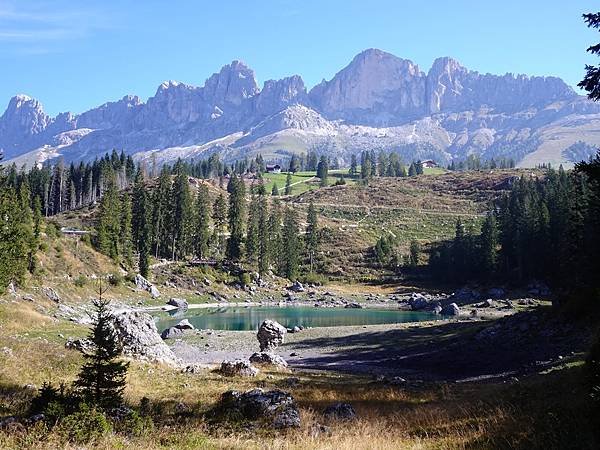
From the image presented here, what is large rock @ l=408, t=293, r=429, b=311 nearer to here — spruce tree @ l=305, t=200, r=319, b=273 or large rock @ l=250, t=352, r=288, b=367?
spruce tree @ l=305, t=200, r=319, b=273

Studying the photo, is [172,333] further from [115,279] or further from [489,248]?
[489,248]

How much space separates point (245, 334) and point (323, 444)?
183 feet

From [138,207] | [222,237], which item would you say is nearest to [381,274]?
[222,237]

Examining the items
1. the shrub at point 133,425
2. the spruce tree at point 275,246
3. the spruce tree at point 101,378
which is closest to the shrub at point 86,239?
the spruce tree at point 275,246

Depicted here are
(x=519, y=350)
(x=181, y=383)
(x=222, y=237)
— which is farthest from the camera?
(x=222, y=237)

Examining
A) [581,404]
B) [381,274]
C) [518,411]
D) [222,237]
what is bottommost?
[381,274]

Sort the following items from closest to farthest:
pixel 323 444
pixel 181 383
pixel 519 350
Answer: pixel 323 444, pixel 181 383, pixel 519 350

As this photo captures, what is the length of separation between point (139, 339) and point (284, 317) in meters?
53.7

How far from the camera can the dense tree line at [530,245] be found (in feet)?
228

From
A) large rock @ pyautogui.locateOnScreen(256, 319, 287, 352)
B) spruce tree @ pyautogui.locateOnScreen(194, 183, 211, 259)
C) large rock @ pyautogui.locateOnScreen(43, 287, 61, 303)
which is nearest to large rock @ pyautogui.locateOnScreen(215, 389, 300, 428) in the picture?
large rock @ pyautogui.locateOnScreen(256, 319, 287, 352)

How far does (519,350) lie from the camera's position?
39531 millimetres

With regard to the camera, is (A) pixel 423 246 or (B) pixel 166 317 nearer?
(B) pixel 166 317

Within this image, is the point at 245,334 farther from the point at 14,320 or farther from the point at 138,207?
the point at 138,207

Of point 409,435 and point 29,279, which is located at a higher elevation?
point 409,435
